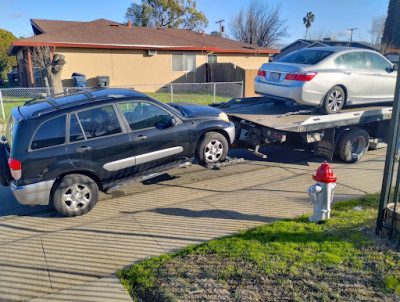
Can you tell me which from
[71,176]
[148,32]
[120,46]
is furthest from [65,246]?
[148,32]

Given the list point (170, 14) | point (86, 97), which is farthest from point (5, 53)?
point (86, 97)

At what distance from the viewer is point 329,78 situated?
24.5 feet

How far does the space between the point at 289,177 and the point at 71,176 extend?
164 inches

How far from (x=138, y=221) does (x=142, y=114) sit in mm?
1910

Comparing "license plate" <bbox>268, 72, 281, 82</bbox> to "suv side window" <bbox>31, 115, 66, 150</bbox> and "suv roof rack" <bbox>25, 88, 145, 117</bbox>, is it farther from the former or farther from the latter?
"suv side window" <bbox>31, 115, 66, 150</bbox>

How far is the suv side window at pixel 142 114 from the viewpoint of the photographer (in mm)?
5977

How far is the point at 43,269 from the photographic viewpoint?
414cm

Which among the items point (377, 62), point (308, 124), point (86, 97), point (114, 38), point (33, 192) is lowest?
point (33, 192)

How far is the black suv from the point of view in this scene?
5.10 meters

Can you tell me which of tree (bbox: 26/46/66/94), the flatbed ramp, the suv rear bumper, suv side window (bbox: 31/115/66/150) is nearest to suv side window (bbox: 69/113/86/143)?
suv side window (bbox: 31/115/66/150)

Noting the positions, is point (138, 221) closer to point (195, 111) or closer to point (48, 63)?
point (195, 111)

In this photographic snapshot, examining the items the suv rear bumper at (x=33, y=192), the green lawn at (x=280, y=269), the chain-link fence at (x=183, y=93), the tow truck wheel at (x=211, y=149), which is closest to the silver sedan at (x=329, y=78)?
the tow truck wheel at (x=211, y=149)

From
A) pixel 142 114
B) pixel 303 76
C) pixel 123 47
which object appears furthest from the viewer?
pixel 123 47

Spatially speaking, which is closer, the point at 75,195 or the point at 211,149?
the point at 75,195
